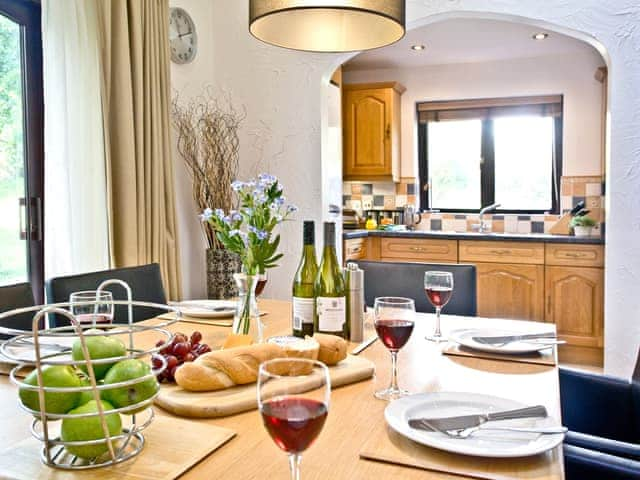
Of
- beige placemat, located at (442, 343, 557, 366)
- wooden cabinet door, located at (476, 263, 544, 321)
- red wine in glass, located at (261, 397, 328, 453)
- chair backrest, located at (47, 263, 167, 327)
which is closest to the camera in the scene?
red wine in glass, located at (261, 397, 328, 453)

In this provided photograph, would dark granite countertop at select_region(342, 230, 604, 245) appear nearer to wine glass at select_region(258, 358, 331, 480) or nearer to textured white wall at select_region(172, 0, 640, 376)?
textured white wall at select_region(172, 0, 640, 376)

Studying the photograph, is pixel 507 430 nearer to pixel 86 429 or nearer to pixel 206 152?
pixel 86 429

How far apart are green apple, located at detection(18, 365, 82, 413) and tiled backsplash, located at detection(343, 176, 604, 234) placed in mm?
5010

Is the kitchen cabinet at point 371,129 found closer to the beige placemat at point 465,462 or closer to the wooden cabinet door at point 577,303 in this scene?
the wooden cabinet door at point 577,303

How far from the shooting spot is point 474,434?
0.90m

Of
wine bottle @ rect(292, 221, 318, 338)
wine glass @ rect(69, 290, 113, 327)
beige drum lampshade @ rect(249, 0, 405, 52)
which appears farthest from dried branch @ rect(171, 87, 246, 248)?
wine glass @ rect(69, 290, 113, 327)

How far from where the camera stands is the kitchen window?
525cm

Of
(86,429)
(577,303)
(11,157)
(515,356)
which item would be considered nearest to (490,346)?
(515,356)

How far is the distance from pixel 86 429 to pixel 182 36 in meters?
3.16

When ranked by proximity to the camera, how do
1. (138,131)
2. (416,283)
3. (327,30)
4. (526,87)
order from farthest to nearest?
(526,87), (138,131), (416,283), (327,30)

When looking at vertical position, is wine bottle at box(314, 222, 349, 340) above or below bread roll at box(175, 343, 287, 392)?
above

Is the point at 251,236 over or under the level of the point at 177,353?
over

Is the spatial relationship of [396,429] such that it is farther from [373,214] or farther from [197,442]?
[373,214]

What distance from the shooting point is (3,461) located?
0.80 meters
